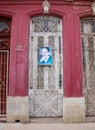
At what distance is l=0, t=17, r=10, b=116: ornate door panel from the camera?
10.1m

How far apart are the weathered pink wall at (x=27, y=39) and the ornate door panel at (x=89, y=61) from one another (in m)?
0.34

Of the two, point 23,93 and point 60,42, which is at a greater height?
point 60,42

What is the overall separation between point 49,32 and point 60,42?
22.0 inches

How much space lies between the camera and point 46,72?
402 inches

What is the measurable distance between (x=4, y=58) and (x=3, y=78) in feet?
2.41

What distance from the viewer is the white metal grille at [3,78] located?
1005 centimetres

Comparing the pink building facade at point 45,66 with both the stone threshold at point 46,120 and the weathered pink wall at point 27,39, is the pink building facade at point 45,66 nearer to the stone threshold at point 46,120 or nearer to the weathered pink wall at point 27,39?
the weathered pink wall at point 27,39

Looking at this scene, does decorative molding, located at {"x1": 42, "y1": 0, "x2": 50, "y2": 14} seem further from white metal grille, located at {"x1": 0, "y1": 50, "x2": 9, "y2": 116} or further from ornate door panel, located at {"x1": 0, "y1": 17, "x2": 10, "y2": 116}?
white metal grille, located at {"x1": 0, "y1": 50, "x2": 9, "y2": 116}

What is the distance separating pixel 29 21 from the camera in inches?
404
